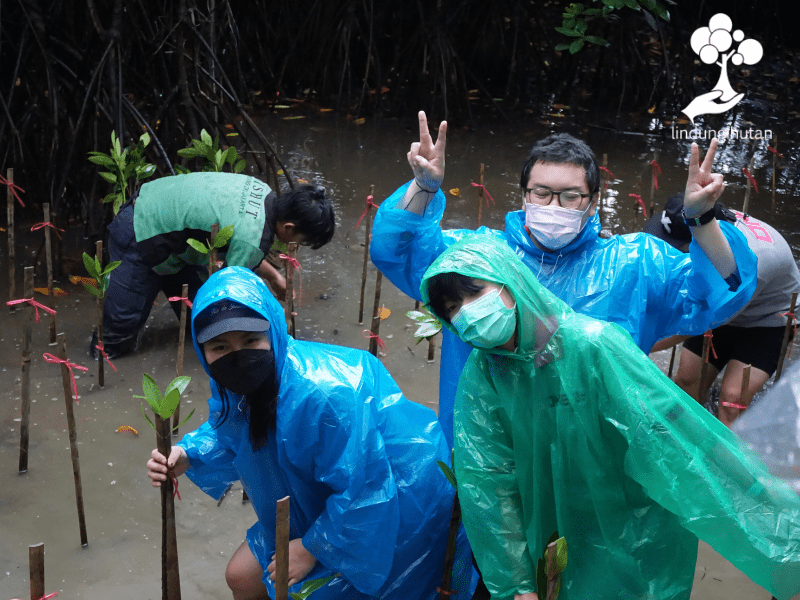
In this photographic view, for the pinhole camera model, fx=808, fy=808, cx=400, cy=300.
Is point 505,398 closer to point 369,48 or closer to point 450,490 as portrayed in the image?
point 450,490

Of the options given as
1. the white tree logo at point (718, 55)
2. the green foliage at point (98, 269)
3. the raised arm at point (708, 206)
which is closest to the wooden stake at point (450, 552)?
the raised arm at point (708, 206)

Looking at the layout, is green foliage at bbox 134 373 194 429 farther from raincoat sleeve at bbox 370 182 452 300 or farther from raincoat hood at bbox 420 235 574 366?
raincoat sleeve at bbox 370 182 452 300

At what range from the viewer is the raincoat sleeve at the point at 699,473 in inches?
59.7

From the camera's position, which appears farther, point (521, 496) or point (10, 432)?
point (10, 432)

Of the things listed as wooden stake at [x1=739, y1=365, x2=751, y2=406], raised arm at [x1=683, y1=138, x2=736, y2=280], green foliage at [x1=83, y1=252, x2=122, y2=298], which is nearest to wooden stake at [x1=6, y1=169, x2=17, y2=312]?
green foliage at [x1=83, y1=252, x2=122, y2=298]

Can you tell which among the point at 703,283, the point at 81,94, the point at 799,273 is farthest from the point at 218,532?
the point at 81,94

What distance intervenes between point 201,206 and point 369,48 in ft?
12.0

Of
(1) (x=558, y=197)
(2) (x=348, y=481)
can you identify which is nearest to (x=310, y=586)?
(2) (x=348, y=481)

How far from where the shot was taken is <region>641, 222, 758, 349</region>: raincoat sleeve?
197cm

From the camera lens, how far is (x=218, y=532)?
8.78 ft

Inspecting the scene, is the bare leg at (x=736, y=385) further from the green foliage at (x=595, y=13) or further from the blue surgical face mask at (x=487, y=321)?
the green foliage at (x=595, y=13)

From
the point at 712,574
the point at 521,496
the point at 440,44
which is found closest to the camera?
the point at 521,496

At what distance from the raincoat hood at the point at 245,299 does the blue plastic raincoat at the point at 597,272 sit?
418 mm

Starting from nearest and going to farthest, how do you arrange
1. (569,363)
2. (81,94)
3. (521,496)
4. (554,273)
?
(569,363)
(521,496)
(554,273)
(81,94)
